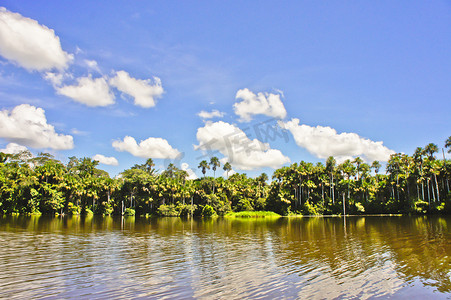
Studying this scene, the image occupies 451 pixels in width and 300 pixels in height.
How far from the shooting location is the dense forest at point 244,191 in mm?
60469

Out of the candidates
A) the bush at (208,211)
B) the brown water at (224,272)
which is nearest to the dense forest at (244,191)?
the bush at (208,211)

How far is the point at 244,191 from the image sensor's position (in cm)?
8162

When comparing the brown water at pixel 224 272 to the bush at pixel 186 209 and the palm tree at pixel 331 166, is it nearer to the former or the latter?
the bush at pixel 186 209

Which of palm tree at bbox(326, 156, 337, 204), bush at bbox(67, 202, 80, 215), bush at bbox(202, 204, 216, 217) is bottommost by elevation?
bush at bbox(202, 204, 216, 217)

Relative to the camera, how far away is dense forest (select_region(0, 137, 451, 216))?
60469 mm

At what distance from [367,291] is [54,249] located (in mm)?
17059

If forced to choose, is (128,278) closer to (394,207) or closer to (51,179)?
(51,179)

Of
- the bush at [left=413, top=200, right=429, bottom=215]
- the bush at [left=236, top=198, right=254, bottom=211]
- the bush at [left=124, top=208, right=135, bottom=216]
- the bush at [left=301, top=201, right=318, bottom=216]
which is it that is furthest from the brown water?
the bush at [left=236, top=198, right=254, bottom=211]

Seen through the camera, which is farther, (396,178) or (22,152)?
(22,152)

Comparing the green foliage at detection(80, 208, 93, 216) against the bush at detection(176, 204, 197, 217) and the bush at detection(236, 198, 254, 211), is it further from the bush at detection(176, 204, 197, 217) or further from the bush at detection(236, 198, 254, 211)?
the bush at detection(236, 198, 254, 211)

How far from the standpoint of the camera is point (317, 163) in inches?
3024

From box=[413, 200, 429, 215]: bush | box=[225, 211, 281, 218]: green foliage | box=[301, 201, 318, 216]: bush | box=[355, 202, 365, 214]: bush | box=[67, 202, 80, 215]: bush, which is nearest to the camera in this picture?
box=[413, 200, 429, 215]: bush

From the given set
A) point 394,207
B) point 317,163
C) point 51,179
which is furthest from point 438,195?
point 51,179

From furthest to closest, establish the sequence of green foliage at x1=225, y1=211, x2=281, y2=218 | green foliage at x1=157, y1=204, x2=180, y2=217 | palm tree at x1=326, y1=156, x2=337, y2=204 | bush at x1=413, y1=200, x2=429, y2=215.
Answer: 1. palm tree at x1=326, y1=156, x2=337, y2=204
2. green foliage at x1=225, y1=211, x2=281, y2=218
3. green foliage at x1=157, y1=204, x2=180, y2=217
4. bush at x1=413, y1=200, x2=429, y2=215
